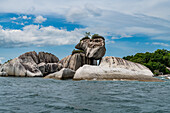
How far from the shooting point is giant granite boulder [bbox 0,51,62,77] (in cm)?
4881

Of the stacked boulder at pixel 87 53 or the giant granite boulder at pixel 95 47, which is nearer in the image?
the giant granite boulder at pixel 95 47

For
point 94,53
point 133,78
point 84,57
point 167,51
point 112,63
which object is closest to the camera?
point 133,78

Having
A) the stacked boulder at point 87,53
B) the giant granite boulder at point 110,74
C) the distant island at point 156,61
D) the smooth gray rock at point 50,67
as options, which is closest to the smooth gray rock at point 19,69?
the smooth gray rock at point 50,67

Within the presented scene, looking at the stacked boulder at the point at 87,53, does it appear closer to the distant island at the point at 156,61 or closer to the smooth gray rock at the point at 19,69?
the smooth gray rock at the point at 19,69

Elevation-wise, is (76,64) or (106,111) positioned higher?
(76,64)

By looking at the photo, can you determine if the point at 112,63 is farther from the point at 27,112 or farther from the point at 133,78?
the point at 27,112

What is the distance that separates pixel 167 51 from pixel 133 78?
118315mm

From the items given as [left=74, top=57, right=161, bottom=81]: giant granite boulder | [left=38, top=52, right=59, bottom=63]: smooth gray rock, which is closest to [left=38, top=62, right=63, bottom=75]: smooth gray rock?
[left=38, top=52, right=59, bottom=63]: smooth gray rock

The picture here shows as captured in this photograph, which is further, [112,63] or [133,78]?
[112,63]

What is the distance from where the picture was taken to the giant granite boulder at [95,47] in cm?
4438

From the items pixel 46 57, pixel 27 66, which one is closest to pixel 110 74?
pixel 27 66

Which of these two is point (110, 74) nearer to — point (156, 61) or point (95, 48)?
point (95, 48)

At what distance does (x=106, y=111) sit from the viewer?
8500 mm

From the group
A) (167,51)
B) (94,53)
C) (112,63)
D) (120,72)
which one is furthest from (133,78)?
(167,51)
